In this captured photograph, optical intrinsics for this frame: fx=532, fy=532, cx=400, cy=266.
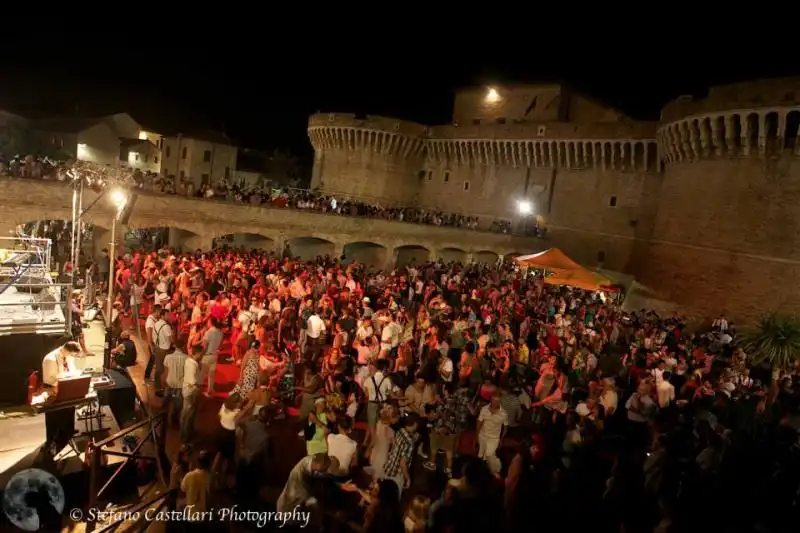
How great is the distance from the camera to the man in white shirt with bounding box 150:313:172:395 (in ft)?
27.5

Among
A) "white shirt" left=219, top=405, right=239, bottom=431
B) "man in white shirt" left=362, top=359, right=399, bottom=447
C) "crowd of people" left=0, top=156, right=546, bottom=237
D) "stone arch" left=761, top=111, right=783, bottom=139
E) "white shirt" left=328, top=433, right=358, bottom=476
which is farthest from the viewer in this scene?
"crowd of people" left=0, top=156, right=546, bottom=237

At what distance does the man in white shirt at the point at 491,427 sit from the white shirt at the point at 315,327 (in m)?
4.35

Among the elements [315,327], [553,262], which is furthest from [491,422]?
[553,262]

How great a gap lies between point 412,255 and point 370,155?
7.90m

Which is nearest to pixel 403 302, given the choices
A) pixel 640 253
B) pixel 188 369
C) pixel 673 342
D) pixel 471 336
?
pixel 471 336

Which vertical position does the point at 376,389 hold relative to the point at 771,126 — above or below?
below

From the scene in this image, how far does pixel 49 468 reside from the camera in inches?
199

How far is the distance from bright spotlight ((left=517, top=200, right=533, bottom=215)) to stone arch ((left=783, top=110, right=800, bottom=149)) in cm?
1404

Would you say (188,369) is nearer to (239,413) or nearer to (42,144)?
(239,413)

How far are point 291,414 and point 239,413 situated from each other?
263 centimetres

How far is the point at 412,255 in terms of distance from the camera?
31.3 m

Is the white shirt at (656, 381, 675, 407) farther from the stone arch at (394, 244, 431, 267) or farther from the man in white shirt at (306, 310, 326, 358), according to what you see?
the stone arch at (394, 244, 431, 267)

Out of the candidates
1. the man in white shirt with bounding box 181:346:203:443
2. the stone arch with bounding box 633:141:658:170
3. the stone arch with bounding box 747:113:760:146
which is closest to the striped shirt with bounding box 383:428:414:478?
the man in white shirt with bounding box 181:346:203:443

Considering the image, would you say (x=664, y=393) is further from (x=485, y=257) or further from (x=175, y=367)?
(x=485, y=257)
